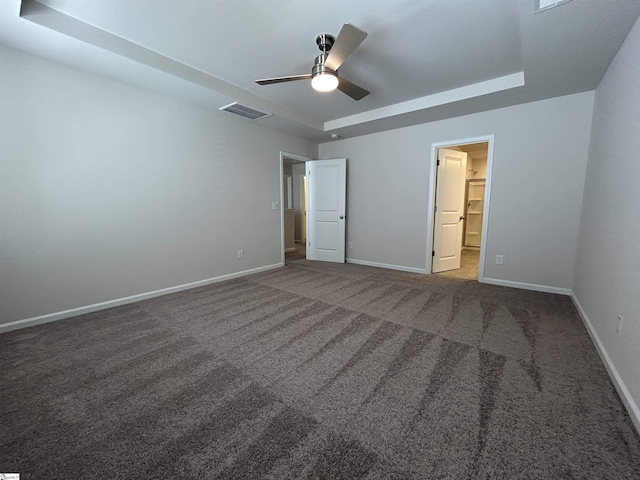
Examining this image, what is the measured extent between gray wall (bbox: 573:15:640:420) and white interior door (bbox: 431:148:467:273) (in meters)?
1.69

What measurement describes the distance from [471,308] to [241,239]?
3338 mm

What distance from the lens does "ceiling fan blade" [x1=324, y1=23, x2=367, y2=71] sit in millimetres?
1701

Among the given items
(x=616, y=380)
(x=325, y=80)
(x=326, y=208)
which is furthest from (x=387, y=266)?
(x=325, y=80)

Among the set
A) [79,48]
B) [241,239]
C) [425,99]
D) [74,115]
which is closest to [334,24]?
[425,99]

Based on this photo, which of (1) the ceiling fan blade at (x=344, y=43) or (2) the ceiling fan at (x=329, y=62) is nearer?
(1) the ceiling fan blade at (x=344, y=43)

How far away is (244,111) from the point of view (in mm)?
3459

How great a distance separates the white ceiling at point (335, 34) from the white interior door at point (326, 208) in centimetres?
185

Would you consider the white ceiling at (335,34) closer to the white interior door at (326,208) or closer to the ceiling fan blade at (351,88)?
the ceiling fan blade at (351,88)

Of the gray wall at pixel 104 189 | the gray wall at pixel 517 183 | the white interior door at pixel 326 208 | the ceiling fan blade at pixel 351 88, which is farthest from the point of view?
the white interior door at pixel 326 208

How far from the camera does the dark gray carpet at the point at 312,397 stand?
3.61 ft

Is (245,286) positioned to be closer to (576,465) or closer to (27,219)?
(27,219)

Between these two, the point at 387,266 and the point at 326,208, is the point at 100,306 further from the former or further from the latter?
the point at 387,266

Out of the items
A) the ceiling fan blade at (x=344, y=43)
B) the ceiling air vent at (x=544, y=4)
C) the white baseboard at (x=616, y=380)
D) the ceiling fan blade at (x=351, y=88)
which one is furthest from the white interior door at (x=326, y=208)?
the white baseboard at (x=616, y=380)

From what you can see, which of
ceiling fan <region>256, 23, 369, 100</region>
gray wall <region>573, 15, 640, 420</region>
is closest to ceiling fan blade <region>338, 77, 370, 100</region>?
ceiling fan <region>256, 23, 369, 100</region>
